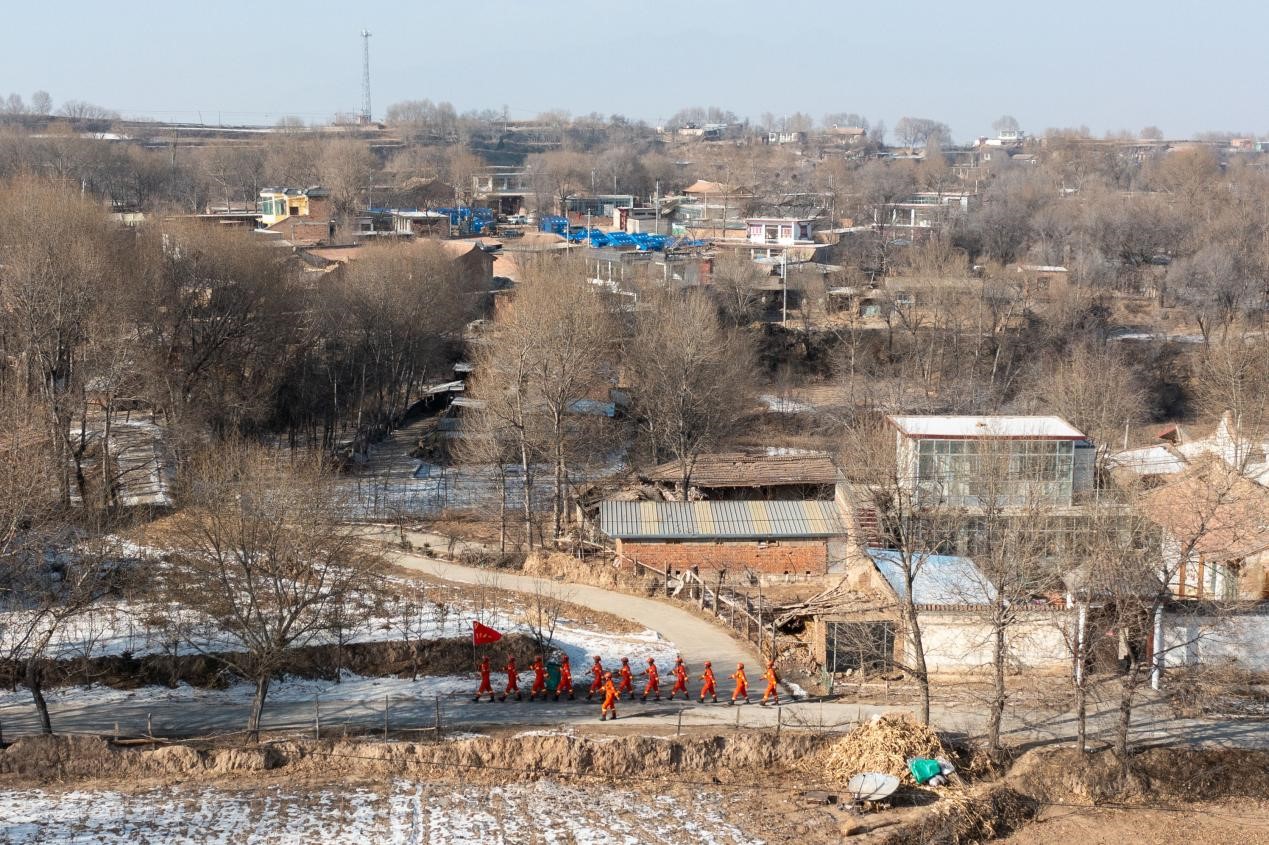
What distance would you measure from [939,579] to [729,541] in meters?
4.56

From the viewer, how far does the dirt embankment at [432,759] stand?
1302cm

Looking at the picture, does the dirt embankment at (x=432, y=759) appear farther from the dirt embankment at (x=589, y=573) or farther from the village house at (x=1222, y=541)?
the village house at (x=1222, y=541)

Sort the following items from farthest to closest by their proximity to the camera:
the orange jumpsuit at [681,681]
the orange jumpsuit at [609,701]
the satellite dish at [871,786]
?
1. the orange jumpsuit at [681,681]
2. the orange jumpsuit at [609,701]
3. the satellite dish at [871,786]

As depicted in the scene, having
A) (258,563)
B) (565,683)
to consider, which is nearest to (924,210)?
(565,683)

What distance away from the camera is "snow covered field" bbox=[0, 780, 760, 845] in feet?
38.7

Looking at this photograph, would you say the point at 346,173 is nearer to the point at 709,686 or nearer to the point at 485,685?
the point at 485,685

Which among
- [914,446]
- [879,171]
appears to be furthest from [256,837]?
[879,171]

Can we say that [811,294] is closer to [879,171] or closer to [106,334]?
[106,334]

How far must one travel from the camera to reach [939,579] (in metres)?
17.5

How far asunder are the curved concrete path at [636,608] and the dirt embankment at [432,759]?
228 cm

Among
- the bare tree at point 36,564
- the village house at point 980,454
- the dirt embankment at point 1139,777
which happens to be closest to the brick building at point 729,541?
the village house at point 980,454

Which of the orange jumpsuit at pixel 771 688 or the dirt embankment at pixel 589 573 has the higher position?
the orange jumpsuit at pixel 771 688

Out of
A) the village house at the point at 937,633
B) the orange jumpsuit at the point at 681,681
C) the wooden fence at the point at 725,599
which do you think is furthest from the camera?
the wooden fence at the point at 725,599

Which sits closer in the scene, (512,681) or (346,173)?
(512,681)
